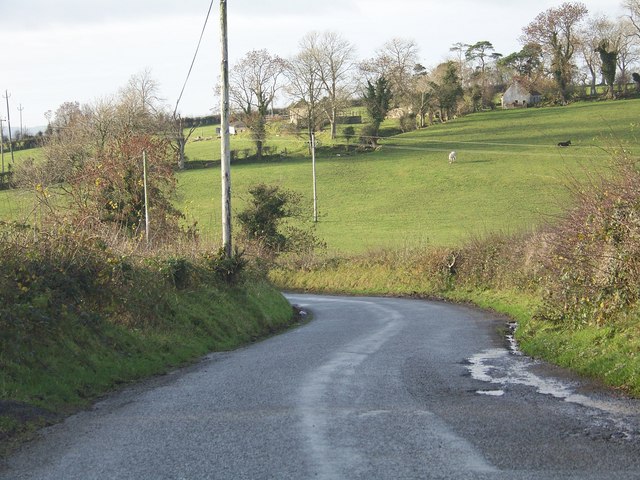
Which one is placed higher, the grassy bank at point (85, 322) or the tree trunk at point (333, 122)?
the tree trunk at point (333, 122)

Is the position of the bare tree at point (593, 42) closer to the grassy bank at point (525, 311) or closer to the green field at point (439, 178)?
the green field at point (439, 178)

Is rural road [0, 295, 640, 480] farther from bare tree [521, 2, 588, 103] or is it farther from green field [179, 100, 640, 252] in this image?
bare tree [521, 2, 588, 103]

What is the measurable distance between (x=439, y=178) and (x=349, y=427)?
233 ft

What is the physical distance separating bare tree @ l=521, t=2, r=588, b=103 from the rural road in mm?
99828

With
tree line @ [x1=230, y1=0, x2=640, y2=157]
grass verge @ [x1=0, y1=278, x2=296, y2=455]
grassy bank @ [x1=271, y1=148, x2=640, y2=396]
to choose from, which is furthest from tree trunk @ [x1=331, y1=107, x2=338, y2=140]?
grassy bank @ [x1=271, y1=148, x2=640, y2=396]

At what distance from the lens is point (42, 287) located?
549 inches

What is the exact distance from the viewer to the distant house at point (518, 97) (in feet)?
379

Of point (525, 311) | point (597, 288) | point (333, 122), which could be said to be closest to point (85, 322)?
point (597, 288)

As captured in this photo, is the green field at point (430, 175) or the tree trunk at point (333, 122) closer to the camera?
the green field at point (430, 175)

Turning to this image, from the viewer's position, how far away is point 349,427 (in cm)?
864

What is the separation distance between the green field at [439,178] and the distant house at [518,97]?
34.3ft

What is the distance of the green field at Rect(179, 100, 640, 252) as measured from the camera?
2404 inches

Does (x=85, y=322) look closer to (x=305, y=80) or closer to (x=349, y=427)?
(x=349, y=427)

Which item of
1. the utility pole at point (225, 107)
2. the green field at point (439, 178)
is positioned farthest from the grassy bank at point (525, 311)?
the utility pole at point (225, 107)
